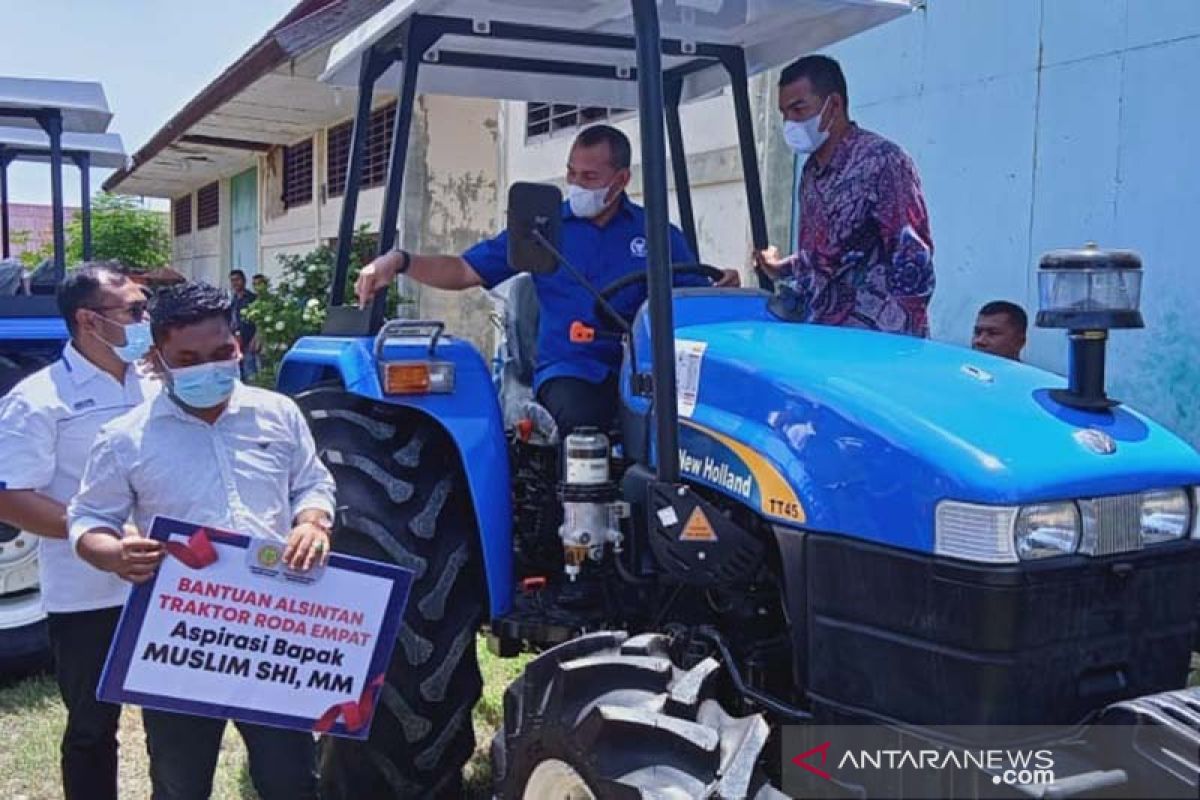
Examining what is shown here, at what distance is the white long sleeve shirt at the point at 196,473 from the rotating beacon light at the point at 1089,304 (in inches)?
65.6

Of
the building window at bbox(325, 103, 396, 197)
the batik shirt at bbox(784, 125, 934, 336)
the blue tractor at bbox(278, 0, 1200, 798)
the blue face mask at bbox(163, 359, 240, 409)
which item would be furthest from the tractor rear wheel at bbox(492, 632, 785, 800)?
the building window at bbox(325, 103, 396, 197)

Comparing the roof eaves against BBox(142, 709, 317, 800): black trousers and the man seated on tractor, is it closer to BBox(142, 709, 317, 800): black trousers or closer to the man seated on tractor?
the man seated on tractor

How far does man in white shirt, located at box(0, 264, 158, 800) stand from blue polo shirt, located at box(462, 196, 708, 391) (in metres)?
1.06

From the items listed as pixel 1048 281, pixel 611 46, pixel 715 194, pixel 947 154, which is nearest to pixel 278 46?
pixel 715 194

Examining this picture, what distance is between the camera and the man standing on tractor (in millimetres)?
3254

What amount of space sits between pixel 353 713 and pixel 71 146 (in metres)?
5.39

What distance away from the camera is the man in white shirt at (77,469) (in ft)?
Answer: 9.88

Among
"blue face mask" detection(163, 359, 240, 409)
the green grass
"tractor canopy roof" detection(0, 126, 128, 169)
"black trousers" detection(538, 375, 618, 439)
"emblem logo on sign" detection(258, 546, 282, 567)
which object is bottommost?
the green grass

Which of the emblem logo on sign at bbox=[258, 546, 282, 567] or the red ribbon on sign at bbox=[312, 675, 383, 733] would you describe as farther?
the red ribbon on sign at bbox=[312, 675, 383, 733]

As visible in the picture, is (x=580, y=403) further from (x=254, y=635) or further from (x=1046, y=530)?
(x=1046, y=530)

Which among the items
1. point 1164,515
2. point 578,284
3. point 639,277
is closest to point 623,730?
point 1164,515

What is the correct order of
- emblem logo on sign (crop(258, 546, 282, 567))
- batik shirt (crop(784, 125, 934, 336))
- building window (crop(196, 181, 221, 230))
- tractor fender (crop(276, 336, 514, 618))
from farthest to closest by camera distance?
building window (crop(196, 181, 221, 230))
tractor fender (crop(276, 336, 514, 618))
batik shirt (crop(784, 125, 934, 336))
emblem logo on sign (crop(258, 546, 282, 567))

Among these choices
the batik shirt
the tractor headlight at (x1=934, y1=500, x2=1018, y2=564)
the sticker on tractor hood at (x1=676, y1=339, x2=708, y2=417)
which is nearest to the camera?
the tractor headlight at (x1=934, y1=500, x2=1018, y2=564)

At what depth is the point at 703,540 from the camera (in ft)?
8.84
